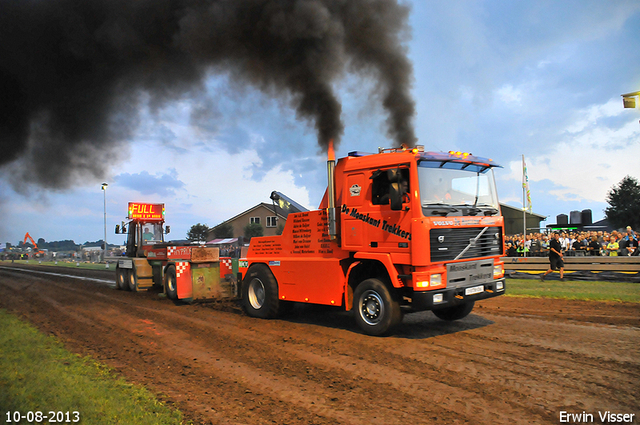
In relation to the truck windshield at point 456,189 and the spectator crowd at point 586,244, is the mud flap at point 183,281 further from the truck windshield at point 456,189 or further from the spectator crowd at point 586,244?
the spectator crowd at point 586,244

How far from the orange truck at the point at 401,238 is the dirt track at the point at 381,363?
0.69 m

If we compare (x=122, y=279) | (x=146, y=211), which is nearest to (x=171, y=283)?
(x=122, y=279)

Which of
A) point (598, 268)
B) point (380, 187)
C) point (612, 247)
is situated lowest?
point (598, 268)

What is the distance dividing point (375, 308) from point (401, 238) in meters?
1.29

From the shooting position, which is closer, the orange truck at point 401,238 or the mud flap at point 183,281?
the orange truck at point 401,238

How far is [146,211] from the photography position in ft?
54.5

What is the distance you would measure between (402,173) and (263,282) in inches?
167

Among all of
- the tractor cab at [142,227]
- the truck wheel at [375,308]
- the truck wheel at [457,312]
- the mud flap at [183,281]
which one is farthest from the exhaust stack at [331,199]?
the tractor cab at [142,227]

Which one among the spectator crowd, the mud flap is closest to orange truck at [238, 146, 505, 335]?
the mud flap

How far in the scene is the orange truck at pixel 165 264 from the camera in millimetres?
12062

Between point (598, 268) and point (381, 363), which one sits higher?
point (598, 268)

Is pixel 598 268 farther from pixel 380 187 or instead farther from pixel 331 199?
pixel 331 199

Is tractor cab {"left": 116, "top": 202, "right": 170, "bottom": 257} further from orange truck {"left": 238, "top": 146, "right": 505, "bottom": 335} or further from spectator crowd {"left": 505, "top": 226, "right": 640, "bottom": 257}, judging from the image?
spectator crowd {"left": 505, "top": 226, "right": 640, "bottom": 257}

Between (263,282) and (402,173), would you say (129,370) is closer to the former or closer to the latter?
(263,282)
